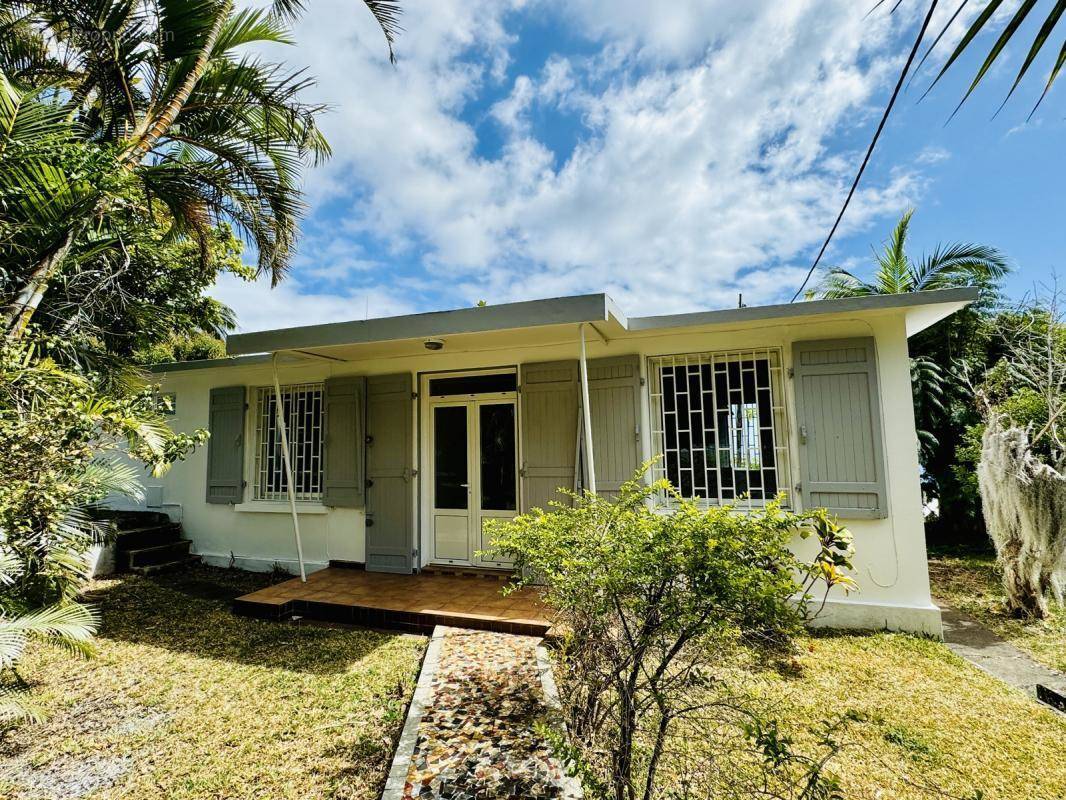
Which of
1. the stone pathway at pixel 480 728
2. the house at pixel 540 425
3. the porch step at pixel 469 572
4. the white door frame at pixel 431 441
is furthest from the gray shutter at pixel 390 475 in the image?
the stone pathway at pixel 480 728

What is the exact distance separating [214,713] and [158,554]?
4.69 meters

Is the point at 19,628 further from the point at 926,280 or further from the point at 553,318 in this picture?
the point at 926,280

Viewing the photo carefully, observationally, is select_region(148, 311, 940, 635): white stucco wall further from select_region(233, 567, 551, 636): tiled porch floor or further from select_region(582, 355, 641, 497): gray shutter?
select_region(233, 567, 551, 636): tiled porch floor

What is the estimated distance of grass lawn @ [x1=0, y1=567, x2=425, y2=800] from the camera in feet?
8.36

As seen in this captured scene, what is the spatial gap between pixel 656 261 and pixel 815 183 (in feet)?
11.4

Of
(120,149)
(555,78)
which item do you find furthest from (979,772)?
(555,78)

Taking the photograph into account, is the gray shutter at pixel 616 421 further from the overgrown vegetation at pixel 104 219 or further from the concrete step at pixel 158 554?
the concrete step at pixel 158 554

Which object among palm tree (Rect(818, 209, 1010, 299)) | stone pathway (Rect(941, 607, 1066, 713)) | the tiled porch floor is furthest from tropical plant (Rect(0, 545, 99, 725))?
palm tree (Rect(818, 209, 1010, 299))

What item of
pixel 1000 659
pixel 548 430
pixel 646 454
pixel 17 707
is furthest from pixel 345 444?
→ pixel 1000 659

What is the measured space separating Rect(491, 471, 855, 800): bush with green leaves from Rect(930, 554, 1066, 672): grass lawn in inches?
141

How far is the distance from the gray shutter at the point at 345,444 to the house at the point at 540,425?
0.02 metres

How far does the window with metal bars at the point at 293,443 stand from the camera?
6676mm

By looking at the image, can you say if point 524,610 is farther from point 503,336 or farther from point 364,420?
point 364,420

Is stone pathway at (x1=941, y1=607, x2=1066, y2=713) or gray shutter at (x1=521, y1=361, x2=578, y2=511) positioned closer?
stone pathway at (x1=941, y1=607, x2=1066, y2=713)
